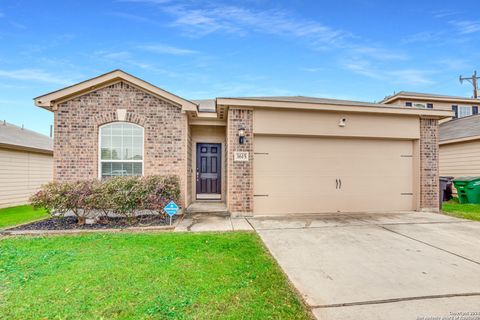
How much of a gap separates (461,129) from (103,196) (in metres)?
15.4

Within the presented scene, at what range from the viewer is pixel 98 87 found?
22.8 ft

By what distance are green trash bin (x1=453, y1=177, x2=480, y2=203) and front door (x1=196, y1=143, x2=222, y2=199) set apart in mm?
9741

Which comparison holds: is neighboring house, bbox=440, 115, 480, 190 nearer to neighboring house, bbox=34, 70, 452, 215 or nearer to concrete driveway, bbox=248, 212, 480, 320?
neighboring house, bbox=34, 70, 452, 215

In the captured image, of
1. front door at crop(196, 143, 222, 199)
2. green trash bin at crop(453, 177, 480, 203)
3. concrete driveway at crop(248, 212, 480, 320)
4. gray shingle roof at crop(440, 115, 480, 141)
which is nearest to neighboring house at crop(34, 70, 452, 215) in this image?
concrete driveway at crop(248, 212, 480, 320)

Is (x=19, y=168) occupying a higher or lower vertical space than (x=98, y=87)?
lower

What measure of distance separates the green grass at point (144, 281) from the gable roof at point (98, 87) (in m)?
3.96

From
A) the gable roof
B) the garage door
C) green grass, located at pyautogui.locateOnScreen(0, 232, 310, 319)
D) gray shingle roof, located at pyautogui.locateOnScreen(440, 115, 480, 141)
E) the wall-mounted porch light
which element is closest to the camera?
green grass, located at pyautogui.locateOnScreen(0, 232, 310, 319)

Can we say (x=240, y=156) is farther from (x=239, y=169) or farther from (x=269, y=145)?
(x=269, y=145)

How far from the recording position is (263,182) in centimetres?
716

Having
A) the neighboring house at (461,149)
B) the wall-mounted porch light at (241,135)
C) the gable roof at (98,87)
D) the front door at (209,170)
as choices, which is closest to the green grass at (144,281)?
the wall-mounted porch light at (241,135)

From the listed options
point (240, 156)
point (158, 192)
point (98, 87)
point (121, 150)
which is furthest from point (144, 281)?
point (98, 87)

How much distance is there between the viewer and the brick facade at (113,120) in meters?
6.86

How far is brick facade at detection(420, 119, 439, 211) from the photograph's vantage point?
7.70 m

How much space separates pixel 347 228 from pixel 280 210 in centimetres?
207
